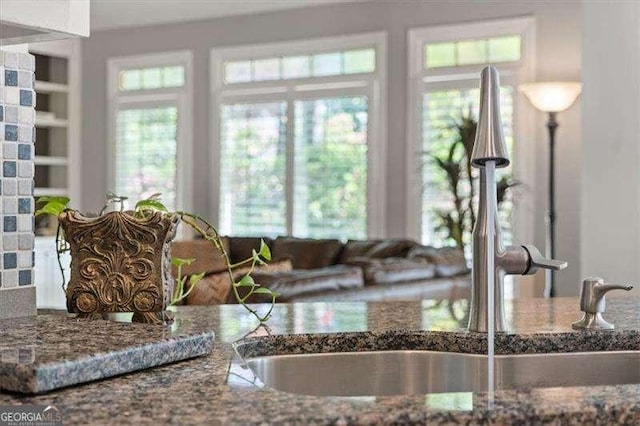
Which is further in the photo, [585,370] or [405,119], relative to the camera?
[405,119]

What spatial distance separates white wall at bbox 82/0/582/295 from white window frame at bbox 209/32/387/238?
0.21 ft

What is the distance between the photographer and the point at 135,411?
124 cm

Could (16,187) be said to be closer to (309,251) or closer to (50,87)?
(309,251)

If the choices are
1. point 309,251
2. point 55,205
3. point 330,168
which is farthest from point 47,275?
point 55,205

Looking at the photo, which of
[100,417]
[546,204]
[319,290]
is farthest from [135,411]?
[546,204]

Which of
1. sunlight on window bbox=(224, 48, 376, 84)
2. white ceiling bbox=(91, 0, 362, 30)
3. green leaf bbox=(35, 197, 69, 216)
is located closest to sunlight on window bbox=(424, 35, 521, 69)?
sunlight on window bbox=(224, 48, 376, 84)

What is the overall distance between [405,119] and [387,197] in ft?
2.08

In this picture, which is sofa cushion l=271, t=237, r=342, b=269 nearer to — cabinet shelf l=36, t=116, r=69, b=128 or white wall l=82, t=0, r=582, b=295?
white wall l=82, t=0, r=582, b=295

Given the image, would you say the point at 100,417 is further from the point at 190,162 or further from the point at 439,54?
the point at 190,162

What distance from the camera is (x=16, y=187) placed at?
192 centimetres

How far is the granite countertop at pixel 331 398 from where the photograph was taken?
1238 millimetres

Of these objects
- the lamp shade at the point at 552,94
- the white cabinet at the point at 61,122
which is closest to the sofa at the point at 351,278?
the lamp shade at the point at 552,94

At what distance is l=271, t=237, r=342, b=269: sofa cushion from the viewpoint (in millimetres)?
7543

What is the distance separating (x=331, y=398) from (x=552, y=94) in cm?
580
